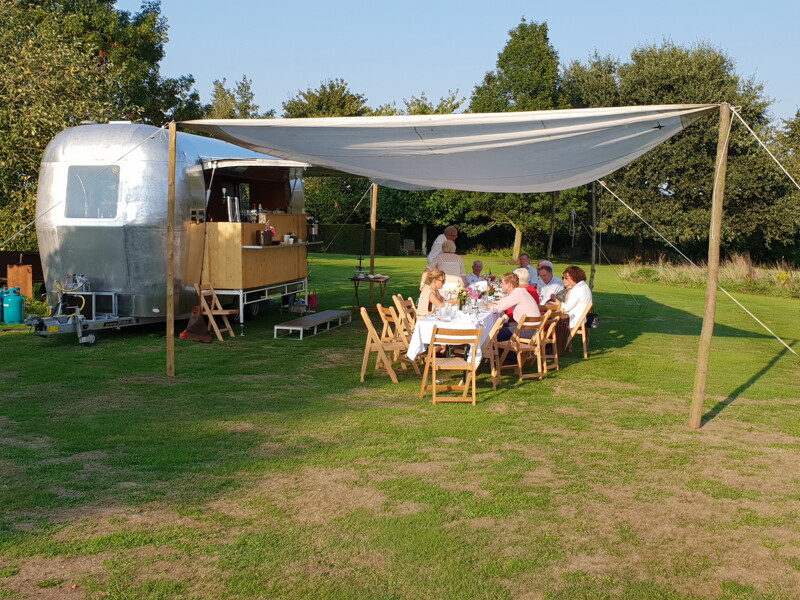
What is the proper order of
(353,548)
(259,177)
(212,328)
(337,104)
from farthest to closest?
(337,104) → (259,177) → (212,328) → (353,548)

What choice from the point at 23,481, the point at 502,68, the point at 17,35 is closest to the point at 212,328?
the point at 23,481

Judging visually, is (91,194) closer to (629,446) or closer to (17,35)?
(17,35)

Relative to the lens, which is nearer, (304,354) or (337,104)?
(304,354)

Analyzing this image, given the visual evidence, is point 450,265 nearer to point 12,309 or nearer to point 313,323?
point 313,323

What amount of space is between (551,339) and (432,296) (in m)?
1.91

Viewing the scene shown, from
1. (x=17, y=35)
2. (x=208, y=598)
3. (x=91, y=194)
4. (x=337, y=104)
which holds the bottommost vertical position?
(x=208, y=598)

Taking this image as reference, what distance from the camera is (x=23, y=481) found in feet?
16.6

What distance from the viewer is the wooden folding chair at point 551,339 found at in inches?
361

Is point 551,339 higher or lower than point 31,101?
lower

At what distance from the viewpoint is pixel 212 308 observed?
11.8 m

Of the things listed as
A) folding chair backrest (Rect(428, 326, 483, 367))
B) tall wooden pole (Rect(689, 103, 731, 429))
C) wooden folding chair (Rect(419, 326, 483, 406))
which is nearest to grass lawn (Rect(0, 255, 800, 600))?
wooden folding chair (Rect(419, 326, 483, 406))

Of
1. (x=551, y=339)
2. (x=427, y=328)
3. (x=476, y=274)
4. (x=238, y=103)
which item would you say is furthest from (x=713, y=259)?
(x=238, y=103)

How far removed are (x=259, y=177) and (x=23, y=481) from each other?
10618 mm

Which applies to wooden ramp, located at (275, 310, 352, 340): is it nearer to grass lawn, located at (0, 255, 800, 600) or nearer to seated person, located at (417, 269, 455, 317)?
grass lawn, located at (0, 255, 800, 600)
